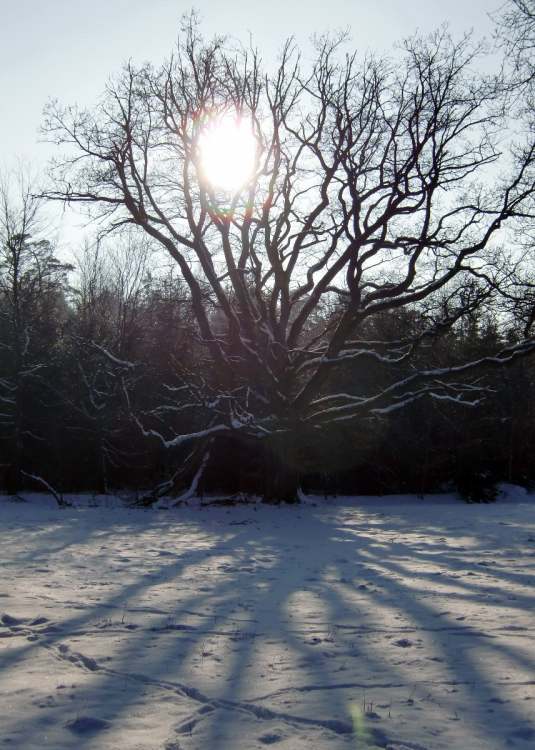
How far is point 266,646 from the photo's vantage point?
235 inches

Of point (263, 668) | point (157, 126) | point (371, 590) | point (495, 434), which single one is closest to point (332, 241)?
point (157, 126)

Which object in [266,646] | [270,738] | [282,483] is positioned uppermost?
[282,483]

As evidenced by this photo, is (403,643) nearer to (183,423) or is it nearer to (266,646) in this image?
(266,646)

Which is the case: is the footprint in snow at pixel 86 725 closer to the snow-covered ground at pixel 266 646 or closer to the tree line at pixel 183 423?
the snow-covered ground at pixel 266 646

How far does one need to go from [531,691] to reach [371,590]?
3782 mm

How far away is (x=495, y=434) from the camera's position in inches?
1053

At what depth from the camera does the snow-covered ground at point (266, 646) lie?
418 cm

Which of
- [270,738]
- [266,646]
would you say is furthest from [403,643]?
[270,738]

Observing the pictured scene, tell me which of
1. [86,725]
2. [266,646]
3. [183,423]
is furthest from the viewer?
[183,423]

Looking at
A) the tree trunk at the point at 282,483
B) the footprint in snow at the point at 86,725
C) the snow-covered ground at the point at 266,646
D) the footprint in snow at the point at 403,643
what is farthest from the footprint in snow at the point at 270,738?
the tree trunk at the point at 282,483

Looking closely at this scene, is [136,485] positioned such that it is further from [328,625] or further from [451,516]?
[328,625]

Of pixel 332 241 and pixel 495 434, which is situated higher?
pixel 332 241

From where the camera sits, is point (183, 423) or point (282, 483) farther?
point (183, 423)

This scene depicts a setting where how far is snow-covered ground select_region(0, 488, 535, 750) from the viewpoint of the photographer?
4.18 m
